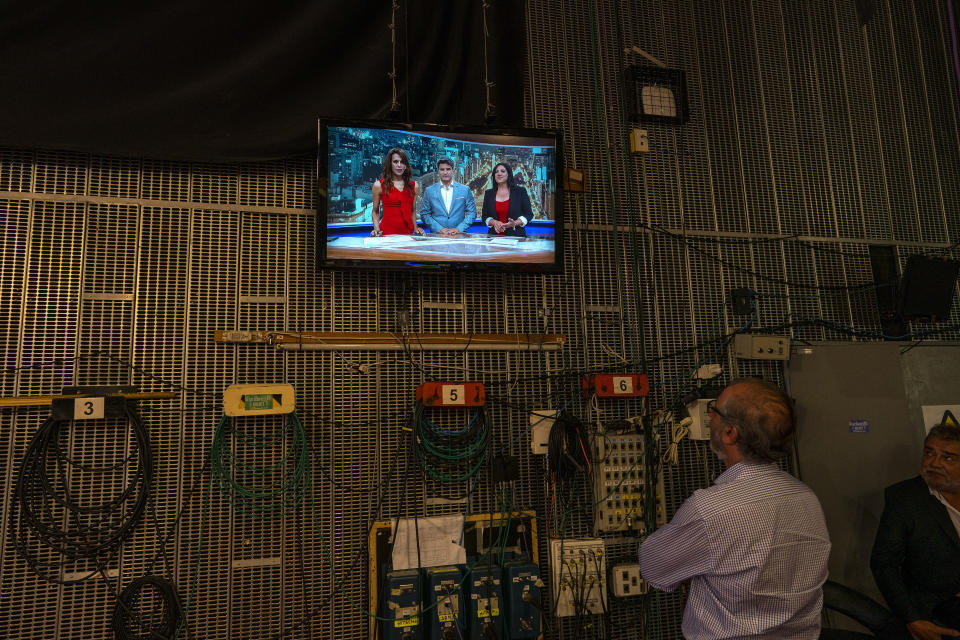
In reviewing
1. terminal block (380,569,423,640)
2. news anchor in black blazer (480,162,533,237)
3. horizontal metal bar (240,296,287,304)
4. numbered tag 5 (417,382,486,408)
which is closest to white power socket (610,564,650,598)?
terminal block (380,569,423,640)

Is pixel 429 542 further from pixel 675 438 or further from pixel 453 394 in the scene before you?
pixel 675 438

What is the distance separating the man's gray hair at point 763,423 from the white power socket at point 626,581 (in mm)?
1437

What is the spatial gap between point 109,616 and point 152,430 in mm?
823

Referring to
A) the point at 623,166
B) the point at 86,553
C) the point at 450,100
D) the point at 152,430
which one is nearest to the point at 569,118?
the point at 623,166

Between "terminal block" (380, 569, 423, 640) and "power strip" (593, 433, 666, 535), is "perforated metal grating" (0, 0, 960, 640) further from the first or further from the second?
"terminal block" (380, 569, 423, 640)

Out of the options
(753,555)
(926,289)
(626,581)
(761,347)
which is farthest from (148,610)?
(926,289)

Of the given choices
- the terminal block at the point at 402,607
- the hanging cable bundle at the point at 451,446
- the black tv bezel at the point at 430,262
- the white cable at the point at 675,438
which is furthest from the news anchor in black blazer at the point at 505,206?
the terminal block at the point at 402,607

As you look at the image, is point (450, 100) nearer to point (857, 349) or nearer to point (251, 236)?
point (251, 236)

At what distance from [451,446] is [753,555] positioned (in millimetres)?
1625

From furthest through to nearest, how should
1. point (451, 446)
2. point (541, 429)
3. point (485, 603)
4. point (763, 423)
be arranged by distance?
point (541, 429), point (451, 446), point (485, 603), point (763, 423)

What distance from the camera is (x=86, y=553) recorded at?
8.79ft

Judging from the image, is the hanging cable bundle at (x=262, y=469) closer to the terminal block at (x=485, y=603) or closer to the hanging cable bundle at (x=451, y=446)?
the hanging cable bundle at (x=451, y=446)

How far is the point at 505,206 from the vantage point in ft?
10.6

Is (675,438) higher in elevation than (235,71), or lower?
lower
